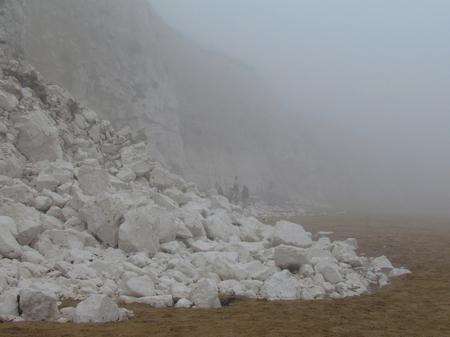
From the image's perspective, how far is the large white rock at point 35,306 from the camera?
18141 millimetres

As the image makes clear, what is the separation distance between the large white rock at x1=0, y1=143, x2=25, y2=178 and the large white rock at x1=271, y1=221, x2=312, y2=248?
17.7 m

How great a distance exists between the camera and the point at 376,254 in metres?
41.5

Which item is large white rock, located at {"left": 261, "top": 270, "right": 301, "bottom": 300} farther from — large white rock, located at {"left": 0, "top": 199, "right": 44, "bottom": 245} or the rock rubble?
large white rock, located at {"left": 0, "top": 199, "right": 44, "bottom": 245}

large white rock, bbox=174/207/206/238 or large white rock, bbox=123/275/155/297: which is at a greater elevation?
large white rock, bbox=174/207/206/238

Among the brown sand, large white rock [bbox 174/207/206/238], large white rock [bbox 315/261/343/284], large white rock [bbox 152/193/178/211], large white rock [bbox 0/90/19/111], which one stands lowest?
the brown sand

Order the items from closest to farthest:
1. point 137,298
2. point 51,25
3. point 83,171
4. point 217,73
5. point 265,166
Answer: point 137,298 < point 83,171 < point 51,25 < point 265,166 < point 217,73

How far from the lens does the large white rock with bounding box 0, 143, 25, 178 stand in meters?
32.3

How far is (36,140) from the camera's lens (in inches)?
1446

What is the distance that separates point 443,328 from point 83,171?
2386 cm

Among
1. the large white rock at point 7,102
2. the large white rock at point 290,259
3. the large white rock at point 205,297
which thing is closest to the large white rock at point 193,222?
the large white rock at point 290,259

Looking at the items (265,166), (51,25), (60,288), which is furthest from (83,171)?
(265,166)

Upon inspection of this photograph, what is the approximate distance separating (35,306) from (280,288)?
11.7 meters

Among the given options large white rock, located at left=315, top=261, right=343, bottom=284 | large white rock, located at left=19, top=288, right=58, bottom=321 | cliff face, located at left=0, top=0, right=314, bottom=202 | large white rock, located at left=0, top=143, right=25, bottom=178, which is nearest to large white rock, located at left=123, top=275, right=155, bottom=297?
large white rock, located at left=19, top=288, right=58, bottom=321

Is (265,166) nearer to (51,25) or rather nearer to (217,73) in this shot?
(217,73)
